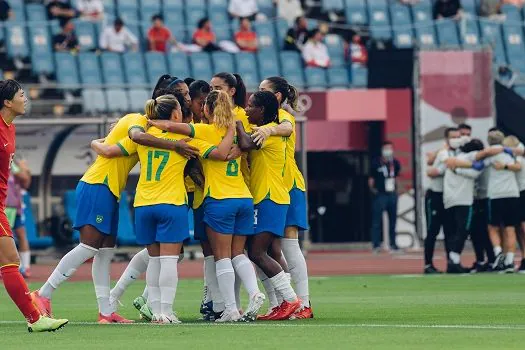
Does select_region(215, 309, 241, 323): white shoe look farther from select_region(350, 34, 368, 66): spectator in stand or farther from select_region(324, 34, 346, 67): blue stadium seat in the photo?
select_region(324, 34, 346, 67): blue stadium seat

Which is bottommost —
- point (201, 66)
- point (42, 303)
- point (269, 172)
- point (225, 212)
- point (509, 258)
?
point (509, 258)

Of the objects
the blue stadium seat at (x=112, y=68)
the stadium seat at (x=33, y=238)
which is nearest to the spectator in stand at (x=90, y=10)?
the blue stadium seat at (x=112, y=68)

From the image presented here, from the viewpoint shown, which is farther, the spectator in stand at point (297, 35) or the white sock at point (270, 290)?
the spectator in stand at point (297, 35)

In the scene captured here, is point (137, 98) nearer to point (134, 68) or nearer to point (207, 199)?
point (134, 68)

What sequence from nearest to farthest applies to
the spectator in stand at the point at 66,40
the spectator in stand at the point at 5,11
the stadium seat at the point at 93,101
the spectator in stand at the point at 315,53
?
1. the stadium seat at the point at 93,101
2. the spectator in stand at the point at 5,11
3. the spectator in stand at the point at 66,40
4. the spectator in stand at the point at 315,53

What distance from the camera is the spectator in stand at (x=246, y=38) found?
32.5m

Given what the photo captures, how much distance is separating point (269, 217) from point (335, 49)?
20141 mm

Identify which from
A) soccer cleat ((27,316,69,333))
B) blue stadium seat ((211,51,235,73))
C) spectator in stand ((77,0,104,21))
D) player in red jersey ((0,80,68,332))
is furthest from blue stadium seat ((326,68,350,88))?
soccer cleat ((27,316,69,333))

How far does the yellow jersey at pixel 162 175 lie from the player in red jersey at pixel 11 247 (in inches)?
49.2

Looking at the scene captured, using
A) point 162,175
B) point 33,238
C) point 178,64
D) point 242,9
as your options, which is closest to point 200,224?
point 162,175

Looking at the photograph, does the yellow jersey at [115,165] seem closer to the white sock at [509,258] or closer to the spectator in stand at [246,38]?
the white sock at [509,258]

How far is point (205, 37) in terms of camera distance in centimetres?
3225

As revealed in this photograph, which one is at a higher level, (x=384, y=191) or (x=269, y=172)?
(x=269, y=172)

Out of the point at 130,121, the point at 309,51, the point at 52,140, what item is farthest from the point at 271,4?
the point at 130,121
